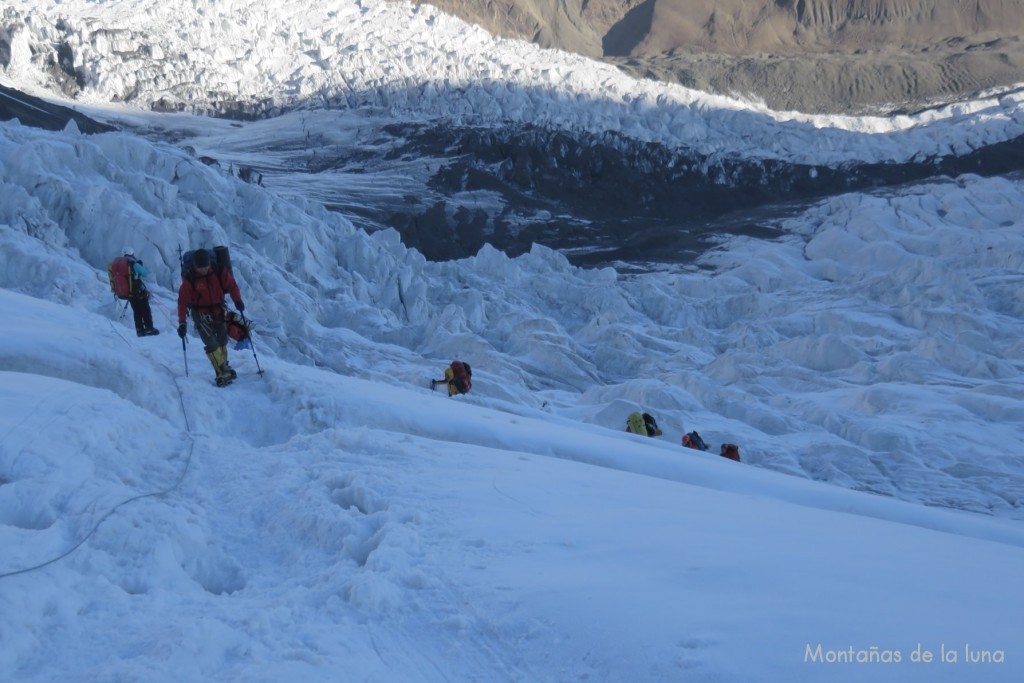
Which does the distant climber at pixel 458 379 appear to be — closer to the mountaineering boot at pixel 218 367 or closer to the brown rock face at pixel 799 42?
the mountaineering boot at pixel 218 367

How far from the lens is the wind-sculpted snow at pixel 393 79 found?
69000 millimetres

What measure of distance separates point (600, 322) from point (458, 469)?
77.4 feet

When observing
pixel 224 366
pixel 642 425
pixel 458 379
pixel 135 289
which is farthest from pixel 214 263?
pixel 642 425

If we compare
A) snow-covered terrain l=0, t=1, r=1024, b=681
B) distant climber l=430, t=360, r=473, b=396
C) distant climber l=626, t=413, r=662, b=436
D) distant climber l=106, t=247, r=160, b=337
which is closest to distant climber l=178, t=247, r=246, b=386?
snow-covered terrain l=0, t=1, r=1024, b=681

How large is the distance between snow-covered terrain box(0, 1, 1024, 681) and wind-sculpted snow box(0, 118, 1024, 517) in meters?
0.10

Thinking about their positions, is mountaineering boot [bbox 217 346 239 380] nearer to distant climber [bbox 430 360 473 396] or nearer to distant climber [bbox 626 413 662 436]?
distant climber [bbox 430 360 473 396]

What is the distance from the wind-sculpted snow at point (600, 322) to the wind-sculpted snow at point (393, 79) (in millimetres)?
32944

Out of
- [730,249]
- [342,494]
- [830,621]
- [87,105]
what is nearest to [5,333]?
[342,494]

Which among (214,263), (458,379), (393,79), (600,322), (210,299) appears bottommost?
(600,322)

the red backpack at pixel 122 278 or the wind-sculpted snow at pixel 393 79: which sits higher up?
the wind-sculpted snow at pixel 393 79

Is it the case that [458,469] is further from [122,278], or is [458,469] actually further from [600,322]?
[600,322]

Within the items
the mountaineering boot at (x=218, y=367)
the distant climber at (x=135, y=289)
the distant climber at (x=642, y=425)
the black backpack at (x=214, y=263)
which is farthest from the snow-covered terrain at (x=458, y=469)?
the distant climber at (x=642, y=425)

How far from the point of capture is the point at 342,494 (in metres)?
4.83

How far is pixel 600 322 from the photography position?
2886 cm
